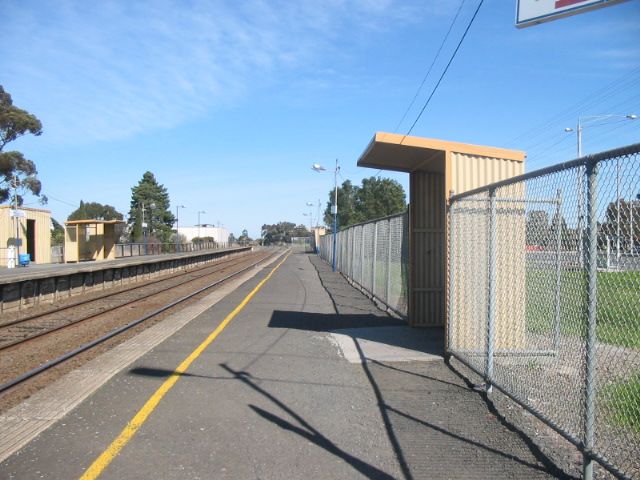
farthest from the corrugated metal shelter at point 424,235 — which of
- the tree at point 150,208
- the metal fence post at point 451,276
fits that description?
the tree at point 150,208

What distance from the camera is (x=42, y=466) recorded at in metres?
4.28

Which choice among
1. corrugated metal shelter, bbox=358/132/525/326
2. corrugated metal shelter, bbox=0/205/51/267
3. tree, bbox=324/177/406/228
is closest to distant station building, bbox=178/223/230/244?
tree, bbox=324/177/406/228

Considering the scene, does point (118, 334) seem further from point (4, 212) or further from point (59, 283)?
point (4, 212)

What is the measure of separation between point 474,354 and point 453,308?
0.70m

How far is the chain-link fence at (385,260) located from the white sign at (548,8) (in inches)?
268

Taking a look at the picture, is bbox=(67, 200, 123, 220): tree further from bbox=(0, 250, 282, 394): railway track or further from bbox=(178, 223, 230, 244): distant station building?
bbox=(0, 250, 282, 394): railway track

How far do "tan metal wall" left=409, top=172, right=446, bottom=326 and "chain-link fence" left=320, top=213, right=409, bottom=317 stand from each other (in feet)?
2.28

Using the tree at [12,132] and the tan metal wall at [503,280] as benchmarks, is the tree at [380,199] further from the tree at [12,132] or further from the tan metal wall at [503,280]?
the tan metal wall at [503,280]

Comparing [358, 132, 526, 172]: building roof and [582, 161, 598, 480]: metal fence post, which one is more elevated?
[358, 132, 526, 172]: building roof

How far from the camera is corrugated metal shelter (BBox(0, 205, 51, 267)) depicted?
39.8 meters

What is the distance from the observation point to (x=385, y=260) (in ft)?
45.0

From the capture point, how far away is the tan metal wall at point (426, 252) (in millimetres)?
10250

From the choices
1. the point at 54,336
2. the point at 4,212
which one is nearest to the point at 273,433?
the point at 54,336

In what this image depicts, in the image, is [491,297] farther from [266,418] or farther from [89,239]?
[89,239]
